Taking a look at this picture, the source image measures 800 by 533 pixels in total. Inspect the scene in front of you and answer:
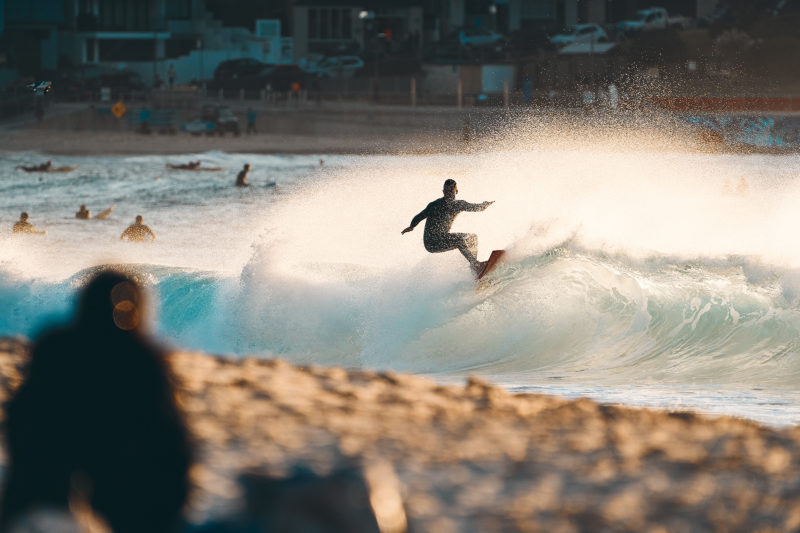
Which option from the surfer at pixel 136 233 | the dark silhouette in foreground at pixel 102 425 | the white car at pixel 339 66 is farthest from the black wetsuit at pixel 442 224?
the white car at pixel 339 66

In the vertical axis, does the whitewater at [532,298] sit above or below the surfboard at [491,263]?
below

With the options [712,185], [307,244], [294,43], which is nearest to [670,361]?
[307,244]

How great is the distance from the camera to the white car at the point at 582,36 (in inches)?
2175

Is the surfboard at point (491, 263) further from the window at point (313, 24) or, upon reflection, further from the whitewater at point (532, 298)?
the window at point (313, 24)

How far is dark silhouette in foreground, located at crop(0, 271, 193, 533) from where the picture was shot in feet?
12.9

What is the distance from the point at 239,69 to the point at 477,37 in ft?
43.8

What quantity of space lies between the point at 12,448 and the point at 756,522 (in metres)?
3.49

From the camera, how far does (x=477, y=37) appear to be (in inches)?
2424

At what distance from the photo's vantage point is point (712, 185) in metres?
30.8

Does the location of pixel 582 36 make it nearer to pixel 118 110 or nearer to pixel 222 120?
pixel 222 120

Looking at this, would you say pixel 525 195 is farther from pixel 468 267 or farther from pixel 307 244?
pixel 468 267

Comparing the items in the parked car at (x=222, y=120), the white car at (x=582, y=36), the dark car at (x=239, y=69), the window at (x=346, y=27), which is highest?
the window at (x=346, y=27)

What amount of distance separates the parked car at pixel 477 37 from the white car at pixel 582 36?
4.80 m

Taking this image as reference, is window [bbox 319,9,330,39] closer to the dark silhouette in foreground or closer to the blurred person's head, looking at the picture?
the blurred person's head
